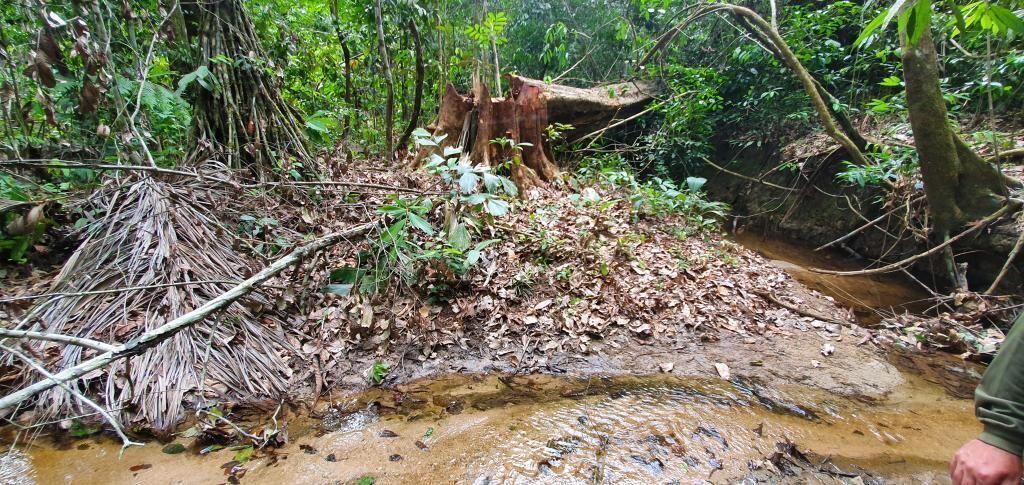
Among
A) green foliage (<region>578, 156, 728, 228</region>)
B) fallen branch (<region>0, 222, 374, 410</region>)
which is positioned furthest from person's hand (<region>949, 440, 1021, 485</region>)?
green foliage (<region>578, 156, 728, 228</region>)

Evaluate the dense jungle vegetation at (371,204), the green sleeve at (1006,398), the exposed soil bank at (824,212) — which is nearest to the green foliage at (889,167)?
the dense jungle vegetation at (371,204)

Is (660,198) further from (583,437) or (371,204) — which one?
(583,437)

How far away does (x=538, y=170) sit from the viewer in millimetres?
5992

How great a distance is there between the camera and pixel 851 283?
186 inches

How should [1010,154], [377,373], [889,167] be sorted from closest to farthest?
[377,373] → [1010,154] → [889,167]

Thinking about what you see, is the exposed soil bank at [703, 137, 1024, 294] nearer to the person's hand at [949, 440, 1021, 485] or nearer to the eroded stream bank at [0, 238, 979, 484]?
the eroded stream bank at [0, 238, 979, 484]

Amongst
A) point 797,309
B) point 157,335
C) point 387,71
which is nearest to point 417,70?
point 387,71

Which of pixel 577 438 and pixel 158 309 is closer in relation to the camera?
pixel 577 438

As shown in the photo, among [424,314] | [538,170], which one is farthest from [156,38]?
[538,170]

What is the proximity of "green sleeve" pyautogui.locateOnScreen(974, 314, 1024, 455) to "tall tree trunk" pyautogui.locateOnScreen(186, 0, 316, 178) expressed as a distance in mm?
4542

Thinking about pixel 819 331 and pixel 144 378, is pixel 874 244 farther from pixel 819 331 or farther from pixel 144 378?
pixel 144 378

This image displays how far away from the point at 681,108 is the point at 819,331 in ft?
15.1

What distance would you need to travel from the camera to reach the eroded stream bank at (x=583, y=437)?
1.90 metres

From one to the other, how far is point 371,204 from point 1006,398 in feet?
12.8
